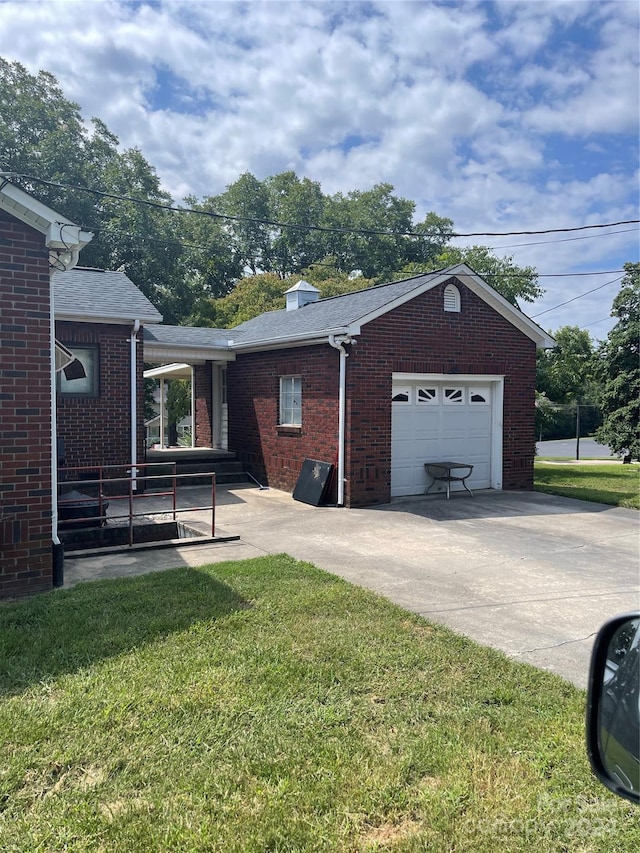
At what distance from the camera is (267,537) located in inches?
352

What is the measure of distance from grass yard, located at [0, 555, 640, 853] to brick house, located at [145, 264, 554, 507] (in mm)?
6591

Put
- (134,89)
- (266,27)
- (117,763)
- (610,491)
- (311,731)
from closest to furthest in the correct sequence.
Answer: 1. (117,763)
2. (311,731)
3. (266,27)
4. (134,89)
5. (610,491)

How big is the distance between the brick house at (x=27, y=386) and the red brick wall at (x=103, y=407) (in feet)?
20.1

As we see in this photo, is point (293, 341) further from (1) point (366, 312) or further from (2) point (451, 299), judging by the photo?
(2) point (451, 299)

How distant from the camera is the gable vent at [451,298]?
41.5ft

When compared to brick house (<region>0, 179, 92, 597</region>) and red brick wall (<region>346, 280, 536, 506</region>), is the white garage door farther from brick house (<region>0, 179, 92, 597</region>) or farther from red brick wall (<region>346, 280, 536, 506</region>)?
brick house (<region>0, 179, 92, 597</region>)

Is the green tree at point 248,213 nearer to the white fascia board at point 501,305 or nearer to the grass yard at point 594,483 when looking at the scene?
A: the grass yard at point 594,483

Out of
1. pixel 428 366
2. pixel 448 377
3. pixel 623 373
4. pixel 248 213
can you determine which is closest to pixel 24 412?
pixel 428 366

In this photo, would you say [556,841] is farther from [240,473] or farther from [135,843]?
[240,473]

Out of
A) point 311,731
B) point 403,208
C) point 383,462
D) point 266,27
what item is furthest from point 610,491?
point 403,208

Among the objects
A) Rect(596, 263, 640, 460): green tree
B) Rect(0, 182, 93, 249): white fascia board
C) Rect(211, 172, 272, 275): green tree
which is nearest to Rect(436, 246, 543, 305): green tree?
Rect(596, 263, 640, 460): green tree

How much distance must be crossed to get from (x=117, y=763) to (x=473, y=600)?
389cm

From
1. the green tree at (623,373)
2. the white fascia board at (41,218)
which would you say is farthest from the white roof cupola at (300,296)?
the green tree at (623,373)

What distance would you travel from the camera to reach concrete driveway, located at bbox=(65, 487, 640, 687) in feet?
18.0
